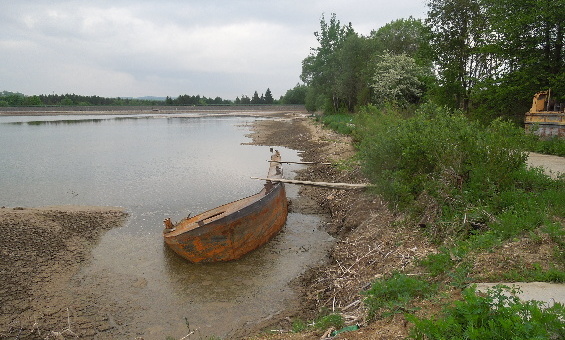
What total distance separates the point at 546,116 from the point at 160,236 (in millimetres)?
14881

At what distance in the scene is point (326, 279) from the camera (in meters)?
7.75

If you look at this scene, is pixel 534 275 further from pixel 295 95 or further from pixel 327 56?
pixel 295 95

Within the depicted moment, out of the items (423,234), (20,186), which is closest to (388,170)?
(423,234)

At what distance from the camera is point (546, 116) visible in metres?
14.9

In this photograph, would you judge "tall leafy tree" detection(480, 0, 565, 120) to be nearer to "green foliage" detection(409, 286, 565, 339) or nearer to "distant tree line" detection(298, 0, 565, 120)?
"distant tree line" detection(298, 0, 565, 120)

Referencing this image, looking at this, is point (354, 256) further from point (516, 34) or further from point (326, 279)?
point (516, 34)

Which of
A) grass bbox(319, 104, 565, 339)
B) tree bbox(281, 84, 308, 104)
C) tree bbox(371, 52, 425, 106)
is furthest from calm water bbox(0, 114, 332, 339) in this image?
tree bbox(281, 84, 308, 104)

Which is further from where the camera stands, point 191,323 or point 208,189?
point 208,189

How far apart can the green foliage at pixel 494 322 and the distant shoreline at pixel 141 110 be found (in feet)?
306

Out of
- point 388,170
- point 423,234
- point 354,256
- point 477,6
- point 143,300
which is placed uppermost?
point 477,6

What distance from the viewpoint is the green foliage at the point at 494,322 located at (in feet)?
11.4

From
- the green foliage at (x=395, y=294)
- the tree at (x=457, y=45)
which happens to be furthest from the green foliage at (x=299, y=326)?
the tree at (x=457, y=45)

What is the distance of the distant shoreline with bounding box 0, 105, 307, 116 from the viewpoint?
8712cm

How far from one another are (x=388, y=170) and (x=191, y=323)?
5.47 metres
